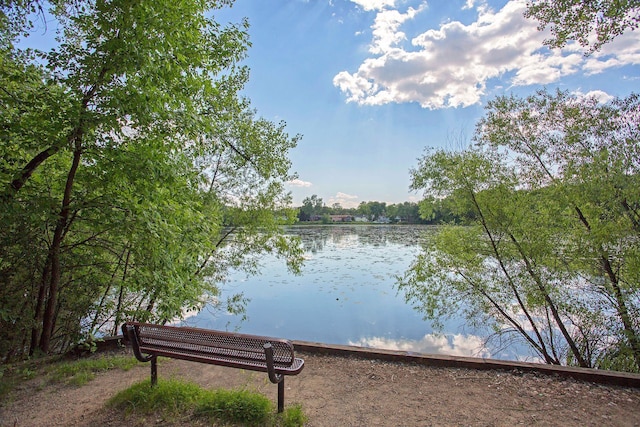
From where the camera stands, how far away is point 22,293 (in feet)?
12.6

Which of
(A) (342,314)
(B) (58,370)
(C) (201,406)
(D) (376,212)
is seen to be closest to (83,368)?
(B) (58,370)

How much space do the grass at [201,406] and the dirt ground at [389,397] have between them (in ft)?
0.38

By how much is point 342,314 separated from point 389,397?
22.4 feet

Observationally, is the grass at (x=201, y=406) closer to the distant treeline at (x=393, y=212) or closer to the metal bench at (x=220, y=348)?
the metal bench at (x=220, y=348)

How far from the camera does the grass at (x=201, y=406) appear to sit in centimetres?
246

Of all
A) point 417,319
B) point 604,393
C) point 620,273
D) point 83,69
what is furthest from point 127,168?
point 417,319

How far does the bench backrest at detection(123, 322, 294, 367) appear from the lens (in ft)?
7.96

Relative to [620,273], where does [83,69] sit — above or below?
above

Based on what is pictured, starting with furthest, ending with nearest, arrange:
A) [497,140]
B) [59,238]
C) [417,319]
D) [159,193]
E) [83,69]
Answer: [417,319] → [497,140] → [59,238] → [159,193] → [83,69]

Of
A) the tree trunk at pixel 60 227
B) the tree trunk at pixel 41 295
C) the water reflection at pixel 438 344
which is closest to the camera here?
the tree trunk at pixel 60 227

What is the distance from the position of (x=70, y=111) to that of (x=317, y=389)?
3.28m

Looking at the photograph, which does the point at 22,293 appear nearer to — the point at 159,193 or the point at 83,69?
the point at 159,193

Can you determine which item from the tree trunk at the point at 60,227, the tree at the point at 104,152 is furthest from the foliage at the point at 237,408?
the tree trunk at the point at 60,227

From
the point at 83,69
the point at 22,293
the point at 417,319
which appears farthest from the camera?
the point at 417,319
